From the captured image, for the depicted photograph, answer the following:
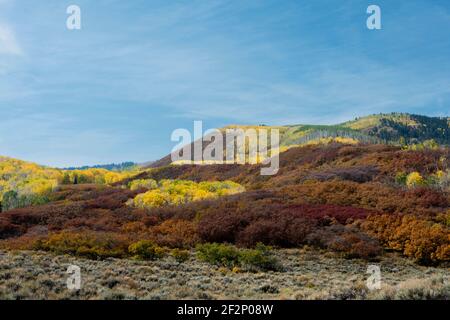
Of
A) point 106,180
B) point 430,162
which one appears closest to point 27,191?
point 106,180

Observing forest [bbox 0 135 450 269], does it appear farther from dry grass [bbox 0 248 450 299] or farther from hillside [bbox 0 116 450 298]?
dry grass [bbox 0 248 450 299]

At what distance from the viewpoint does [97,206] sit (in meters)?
46.6

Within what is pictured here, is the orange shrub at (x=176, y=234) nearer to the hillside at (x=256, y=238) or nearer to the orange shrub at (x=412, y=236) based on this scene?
the hillside at (x=256, y=238)

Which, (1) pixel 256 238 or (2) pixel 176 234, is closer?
(1) pixel 256 238

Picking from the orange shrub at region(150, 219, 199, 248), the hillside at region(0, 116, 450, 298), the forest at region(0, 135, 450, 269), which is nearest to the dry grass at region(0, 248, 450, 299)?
the hillside at region(0, 116, 450, 298)

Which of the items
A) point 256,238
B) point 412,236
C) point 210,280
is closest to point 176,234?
point 256,238

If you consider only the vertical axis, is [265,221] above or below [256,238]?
above

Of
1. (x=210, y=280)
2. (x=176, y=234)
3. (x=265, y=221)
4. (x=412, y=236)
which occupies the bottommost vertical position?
(x=210, y=280)

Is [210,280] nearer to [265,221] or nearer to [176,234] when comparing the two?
[176,234]

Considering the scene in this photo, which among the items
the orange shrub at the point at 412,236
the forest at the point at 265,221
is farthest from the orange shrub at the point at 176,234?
the orange shrub at the point at 412,236

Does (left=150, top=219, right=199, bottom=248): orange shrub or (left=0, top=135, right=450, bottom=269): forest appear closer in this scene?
→ (left=0, top=135, right=450, bottom=269): forest

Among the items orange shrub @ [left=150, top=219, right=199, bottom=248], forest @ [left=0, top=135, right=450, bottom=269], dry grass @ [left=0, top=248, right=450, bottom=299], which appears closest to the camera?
dry grass @ [left=0, top=248, right=450, bottom=299]
